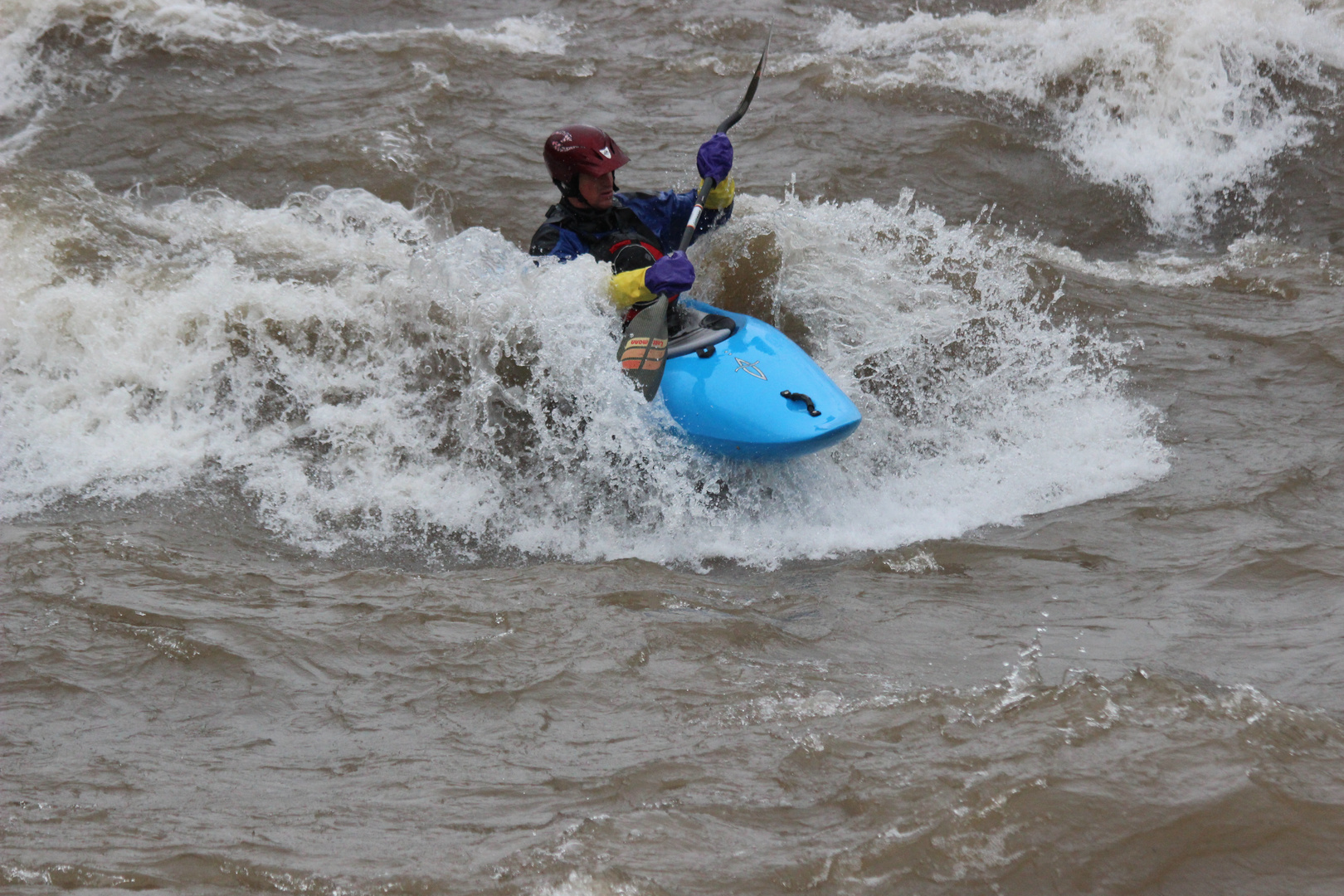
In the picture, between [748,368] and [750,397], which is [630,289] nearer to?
[748,368]

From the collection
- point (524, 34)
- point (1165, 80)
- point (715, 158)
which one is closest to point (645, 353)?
point (715, 158)

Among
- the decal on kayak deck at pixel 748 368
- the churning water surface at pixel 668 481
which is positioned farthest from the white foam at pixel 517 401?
the decal on kayak deck at pixel 748 368

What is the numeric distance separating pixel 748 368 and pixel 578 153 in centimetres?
133

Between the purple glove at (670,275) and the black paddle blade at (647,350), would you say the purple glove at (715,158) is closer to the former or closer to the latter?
the purple glove at (670,275)

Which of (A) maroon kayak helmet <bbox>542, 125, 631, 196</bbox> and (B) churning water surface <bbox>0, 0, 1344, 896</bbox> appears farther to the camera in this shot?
(A) maroon kayak helmet <bbox>542, 125, 631, 196</bbox>

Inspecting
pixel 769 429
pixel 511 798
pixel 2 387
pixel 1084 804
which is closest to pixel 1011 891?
pixel 1084 804

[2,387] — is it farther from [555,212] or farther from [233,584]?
[555,212]

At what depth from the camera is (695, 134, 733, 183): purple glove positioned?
482cm

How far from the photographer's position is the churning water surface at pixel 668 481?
2.34 meters

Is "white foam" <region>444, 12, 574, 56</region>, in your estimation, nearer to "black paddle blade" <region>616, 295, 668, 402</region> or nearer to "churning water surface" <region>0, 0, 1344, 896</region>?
"churning water surface" <region>0, 0, 1344, 896</region>

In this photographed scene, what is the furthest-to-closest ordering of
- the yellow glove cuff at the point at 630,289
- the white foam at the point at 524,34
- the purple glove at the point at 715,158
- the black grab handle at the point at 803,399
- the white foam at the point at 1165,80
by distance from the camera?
the white foam at the point at 524,34 → the white foam at the point at 1165,80 → the purple glove at the point at 715,158 → the yellow glove cuff at the point at 630,289 → the black grab handle at the point at 803,399

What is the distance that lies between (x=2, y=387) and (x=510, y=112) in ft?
14.4

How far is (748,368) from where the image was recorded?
4219 millimetres

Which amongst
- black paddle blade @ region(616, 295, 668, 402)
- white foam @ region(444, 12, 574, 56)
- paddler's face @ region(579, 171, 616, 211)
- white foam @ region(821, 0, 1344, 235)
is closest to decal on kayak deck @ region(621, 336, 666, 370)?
black paddle blade @ region(616, 295, 668, 402)
